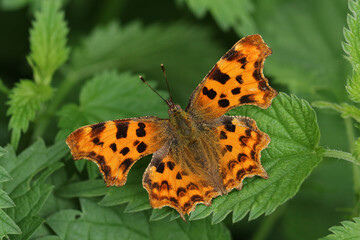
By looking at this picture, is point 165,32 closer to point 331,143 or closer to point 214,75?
point 331,143

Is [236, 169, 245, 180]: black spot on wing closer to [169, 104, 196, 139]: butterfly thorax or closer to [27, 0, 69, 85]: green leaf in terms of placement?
[169, 104, 196, 139]: butterfly thorax

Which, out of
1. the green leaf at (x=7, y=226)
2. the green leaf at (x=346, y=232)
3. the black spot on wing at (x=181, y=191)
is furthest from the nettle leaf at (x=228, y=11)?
the green leaf at (x=7, y=226)

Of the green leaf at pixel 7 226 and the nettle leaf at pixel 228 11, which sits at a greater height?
the nettle leaf at pixel 228 11

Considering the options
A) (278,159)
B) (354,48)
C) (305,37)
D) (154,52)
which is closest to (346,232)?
(278,159)

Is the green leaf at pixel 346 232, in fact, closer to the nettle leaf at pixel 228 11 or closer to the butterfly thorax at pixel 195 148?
the butterfly thorax at pixel 195 148

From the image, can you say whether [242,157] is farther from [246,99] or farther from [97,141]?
[97,141]

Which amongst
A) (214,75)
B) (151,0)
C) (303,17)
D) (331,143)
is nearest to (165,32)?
(151,0)
